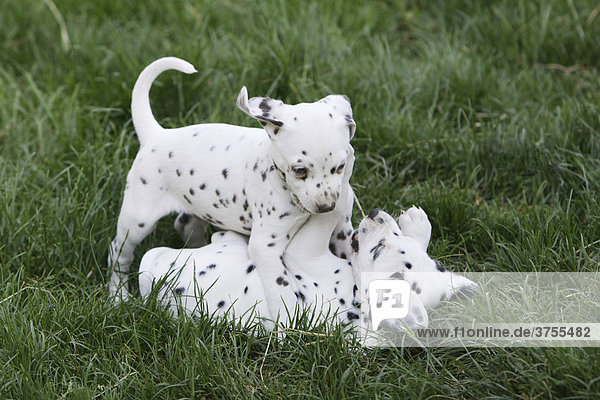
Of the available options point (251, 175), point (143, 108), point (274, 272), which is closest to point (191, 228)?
point (143, 108)

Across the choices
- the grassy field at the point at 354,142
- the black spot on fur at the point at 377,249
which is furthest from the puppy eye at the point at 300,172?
the grassy field at the point at 354,142

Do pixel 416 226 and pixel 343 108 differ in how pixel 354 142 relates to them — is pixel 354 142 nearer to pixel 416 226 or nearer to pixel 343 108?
pixel 416 226

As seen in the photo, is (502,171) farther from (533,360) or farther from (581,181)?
(533,360)

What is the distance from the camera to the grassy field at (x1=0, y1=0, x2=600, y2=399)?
12.9ft

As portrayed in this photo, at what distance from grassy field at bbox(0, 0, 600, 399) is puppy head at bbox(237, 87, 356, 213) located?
2.55 ft

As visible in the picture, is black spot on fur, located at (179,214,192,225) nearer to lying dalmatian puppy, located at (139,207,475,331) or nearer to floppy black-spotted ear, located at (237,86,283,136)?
lying dalmatian puppy, located at (139,207,475,331)

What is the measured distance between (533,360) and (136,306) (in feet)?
7.36

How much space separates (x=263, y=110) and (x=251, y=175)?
51cm

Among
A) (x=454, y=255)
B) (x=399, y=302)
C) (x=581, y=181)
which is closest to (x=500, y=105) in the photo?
(x=581, y=181)

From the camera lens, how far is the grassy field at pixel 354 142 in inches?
155

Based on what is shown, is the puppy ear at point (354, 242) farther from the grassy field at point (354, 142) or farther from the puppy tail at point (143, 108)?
the puppy tail at point (143, 108)

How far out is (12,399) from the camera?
3.82 metres

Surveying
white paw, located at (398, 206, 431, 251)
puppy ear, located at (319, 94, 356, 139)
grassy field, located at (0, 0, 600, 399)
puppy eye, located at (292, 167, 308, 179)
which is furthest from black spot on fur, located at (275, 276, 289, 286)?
puppy ear, located at (319, 94, 356, 139)
